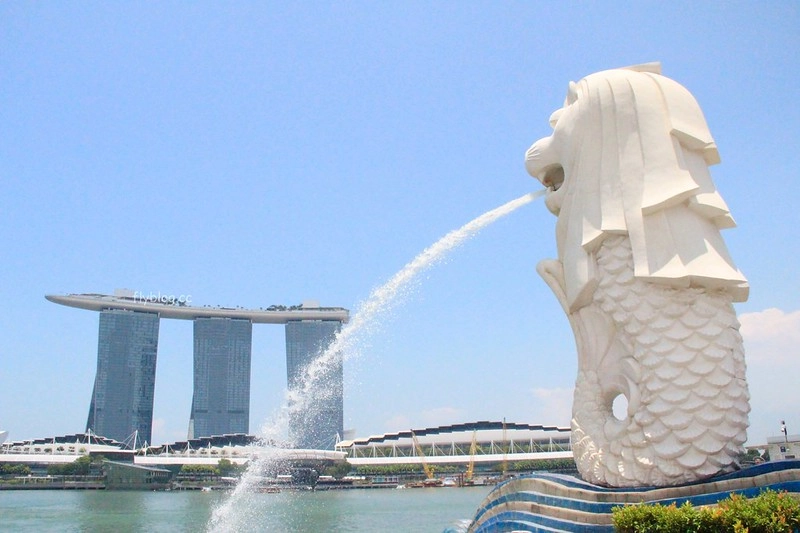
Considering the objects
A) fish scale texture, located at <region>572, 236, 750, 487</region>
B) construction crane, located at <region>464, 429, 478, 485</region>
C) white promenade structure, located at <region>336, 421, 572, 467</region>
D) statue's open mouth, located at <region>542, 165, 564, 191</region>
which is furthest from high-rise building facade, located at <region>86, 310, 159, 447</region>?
fish scale texture, located at <region>572, 236, 750, 487</region>

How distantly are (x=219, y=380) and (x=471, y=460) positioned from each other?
50519 mm

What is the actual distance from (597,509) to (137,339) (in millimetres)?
105919

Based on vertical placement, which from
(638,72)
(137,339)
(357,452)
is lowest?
(357,452)

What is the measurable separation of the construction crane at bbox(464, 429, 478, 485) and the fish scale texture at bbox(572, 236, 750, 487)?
64.0 m

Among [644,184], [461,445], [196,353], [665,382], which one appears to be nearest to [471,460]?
[461,445]

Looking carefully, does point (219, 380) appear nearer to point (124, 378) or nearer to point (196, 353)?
point (196, 353)

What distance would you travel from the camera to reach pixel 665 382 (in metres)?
8.59

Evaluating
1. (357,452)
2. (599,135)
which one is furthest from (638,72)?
(357,452)

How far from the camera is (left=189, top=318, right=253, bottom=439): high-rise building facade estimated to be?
109m

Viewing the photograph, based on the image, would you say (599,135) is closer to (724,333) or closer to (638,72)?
(638,72)

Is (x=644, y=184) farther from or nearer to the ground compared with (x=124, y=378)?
nearer to the ground

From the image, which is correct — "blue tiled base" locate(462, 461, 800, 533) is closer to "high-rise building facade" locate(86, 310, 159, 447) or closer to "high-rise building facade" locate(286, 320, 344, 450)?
"high-rise building facade" locate(286, 320, 344, 450)

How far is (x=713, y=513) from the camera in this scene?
729 centimetres

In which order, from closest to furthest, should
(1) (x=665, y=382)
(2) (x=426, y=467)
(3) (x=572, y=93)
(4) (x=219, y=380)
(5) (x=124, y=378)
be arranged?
(1) (x=665, y=382)
(3) (x=572, y=93)
(2) (x=426, y=467)
(5) (x=124, y=378)
(4) (x=219, y=380)
